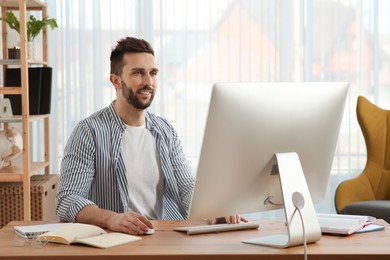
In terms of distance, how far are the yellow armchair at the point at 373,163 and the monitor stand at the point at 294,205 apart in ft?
6.95

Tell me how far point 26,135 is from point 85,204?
179 centimetres

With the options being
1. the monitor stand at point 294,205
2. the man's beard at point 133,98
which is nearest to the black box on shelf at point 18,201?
the man's beard at point 133,98

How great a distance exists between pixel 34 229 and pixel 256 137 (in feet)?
2.61

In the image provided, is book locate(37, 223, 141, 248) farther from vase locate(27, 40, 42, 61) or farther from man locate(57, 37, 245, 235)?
vase locate(27, 40, 42, 61)

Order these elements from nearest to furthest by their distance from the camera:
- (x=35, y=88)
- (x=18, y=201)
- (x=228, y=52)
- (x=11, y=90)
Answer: (x=11, y=90)
(x=18, y=201)
(x=35, y=88)
(x=228, y=52)

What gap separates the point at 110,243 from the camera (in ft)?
7.25

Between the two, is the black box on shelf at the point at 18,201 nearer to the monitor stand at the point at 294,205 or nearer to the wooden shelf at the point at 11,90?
the wooden shelf at the point at 11,90

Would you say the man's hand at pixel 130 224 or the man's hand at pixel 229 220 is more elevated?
the man's hand at pixel 130 224

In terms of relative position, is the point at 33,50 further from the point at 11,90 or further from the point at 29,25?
the point at 11,90

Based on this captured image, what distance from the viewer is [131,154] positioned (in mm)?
3057

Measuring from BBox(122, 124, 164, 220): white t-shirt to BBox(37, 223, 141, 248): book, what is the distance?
656mm

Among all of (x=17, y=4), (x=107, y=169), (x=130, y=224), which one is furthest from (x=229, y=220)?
(x=17, y=4)

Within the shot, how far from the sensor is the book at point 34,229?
7.74 feet

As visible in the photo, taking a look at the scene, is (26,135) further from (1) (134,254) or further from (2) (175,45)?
(1) (134,254)
